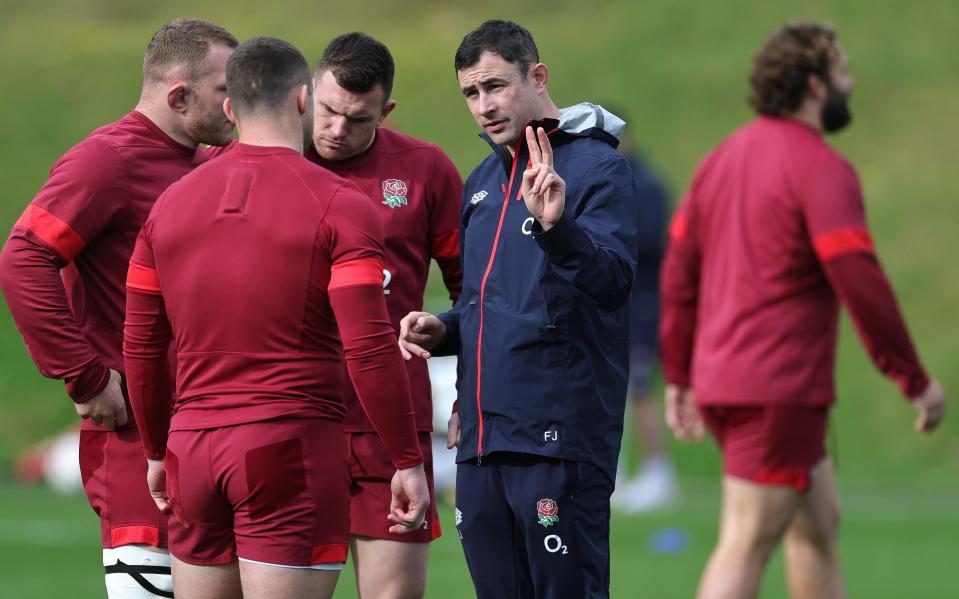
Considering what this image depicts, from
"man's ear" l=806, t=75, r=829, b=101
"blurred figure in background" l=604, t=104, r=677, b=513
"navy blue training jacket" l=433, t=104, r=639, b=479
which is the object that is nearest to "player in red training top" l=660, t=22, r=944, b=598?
"man's ear" l=806, t=75, r=829, b=101

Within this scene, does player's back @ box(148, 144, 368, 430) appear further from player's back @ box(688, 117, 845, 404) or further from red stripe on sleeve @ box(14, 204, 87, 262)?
player's back @ box(688, 117, 845, 404)

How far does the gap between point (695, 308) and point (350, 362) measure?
2.12 m

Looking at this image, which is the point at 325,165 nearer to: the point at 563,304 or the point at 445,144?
the point at 563,304

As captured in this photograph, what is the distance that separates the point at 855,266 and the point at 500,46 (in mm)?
1505

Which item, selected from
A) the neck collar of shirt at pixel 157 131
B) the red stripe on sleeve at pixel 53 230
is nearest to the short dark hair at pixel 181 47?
the neck collar of shirt at pixel 157 131

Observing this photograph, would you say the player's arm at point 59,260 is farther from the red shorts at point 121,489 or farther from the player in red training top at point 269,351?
the player in red training top at point 269,351

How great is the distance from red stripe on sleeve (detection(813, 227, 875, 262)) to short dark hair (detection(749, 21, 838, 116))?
620 mm

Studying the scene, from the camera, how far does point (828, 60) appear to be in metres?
6.11

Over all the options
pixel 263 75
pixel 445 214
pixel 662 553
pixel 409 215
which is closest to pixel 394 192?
pixel 409 215

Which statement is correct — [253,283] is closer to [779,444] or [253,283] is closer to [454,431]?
[454,431]

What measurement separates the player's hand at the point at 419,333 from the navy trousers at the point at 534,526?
437mm

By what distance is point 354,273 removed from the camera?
182 inches

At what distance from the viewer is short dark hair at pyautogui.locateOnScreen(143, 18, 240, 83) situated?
568 centimetres

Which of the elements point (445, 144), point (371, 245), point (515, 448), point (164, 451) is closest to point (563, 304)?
point (515, 448)
